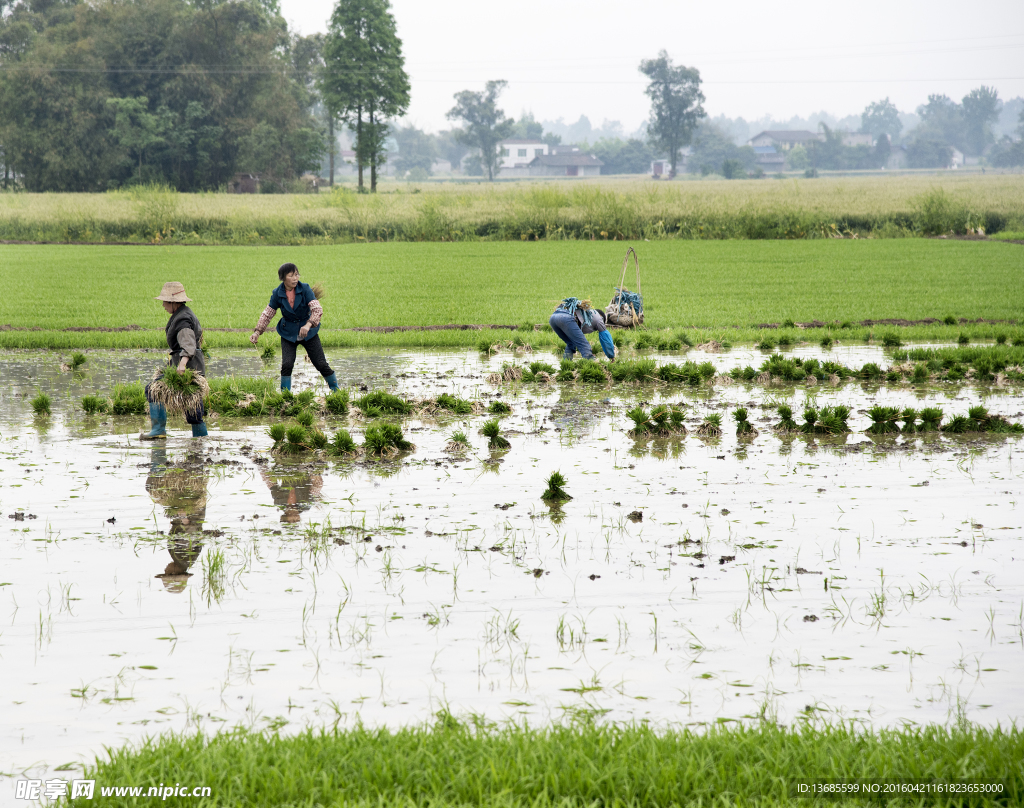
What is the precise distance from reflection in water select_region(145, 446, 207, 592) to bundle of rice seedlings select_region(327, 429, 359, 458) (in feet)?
4.23

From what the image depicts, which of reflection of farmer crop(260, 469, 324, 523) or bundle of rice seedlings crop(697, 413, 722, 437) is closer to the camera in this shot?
reflection of farmer crop(260, 469, 324, 523)

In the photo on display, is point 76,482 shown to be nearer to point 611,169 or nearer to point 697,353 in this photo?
point 697,353

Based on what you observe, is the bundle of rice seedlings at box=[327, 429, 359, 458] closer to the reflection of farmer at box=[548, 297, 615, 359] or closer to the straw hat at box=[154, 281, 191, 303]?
the straw hat at box=[154, 281, 191, 303]

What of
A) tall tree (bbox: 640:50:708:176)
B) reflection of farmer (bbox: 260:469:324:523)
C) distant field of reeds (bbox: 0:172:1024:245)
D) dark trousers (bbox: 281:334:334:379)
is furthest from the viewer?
tall tree (bbox: 640:50:708:176)

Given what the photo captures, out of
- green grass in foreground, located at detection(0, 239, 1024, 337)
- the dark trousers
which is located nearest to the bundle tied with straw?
the dark trousers

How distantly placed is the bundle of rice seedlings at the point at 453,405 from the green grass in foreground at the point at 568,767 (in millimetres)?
7691

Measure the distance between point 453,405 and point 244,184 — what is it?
68631 mm

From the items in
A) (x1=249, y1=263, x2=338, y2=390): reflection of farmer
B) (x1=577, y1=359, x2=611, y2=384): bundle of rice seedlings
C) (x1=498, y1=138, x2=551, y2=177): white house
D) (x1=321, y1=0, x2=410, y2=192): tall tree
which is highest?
(x1=498, y1=138, x2=551, y2=177): white house

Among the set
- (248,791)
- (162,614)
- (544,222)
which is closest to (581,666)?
(248,791)

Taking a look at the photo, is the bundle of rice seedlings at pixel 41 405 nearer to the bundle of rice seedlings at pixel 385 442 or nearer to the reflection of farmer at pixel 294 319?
the reflection of farmer at pixel 294 319

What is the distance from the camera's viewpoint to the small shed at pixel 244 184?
7369cm

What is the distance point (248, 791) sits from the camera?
3521 millimetres

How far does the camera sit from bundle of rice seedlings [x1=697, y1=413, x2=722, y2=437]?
10055 millimetres

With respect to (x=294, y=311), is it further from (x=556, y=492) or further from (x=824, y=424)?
(x=824, y=424)
